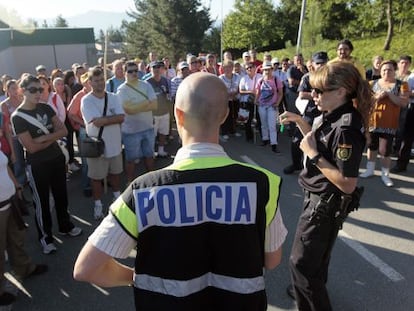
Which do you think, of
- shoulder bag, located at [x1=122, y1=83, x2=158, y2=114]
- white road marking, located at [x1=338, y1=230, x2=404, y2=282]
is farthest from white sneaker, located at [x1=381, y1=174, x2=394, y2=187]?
shoulder bag, located at [x1=122, y1=83, x2=158, y2=114]

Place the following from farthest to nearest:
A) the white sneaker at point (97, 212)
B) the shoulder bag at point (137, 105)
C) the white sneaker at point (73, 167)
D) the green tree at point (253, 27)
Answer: the green tree at point (253, 27) < the white sneaker at point (73, 167) < the shoulder bag at point (137, 105) < the white sneaker at point (97, 212)

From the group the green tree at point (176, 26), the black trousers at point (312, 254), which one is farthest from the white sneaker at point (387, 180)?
the green tree at point (176, 26)

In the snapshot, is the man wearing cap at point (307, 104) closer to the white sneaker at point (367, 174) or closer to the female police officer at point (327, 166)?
the white sneaker at point (367, 174)

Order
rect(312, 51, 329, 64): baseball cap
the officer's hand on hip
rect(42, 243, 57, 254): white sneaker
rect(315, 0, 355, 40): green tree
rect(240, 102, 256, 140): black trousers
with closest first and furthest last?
the officer's hand on hip < rect(42, 243, 57, 254): white sneaker < rect(312, 51, 329, 64): baseball cap < rect(240, 102, 256, 140): black trousers < rect(315, 0, 355, 40): green tree

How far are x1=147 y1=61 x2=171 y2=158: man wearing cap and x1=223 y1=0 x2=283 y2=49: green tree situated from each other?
1475 inches

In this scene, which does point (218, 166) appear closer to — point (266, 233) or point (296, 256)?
point (266, 233)

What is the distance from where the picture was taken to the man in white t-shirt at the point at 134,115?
567 cm

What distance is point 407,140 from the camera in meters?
6.54

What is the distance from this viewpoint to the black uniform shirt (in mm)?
2395

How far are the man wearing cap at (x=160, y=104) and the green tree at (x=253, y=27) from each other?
37.5 metres

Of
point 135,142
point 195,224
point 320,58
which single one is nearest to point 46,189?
point 135,142

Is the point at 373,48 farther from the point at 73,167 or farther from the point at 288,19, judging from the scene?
the point at 73,167


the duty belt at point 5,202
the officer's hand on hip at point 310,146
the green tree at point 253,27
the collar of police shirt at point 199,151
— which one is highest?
the green tree at point 253,27

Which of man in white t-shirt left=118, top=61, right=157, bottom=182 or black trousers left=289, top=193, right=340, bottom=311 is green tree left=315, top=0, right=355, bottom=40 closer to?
man in white t-shirt left=118, top=61, right=157, bottom=182
